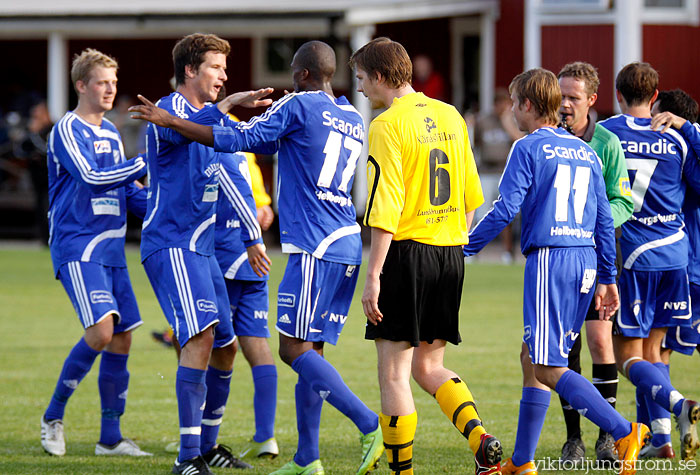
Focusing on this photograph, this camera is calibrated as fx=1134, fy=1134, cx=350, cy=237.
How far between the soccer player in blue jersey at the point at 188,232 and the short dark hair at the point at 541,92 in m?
1.39

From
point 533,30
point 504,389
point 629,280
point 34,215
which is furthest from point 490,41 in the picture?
point 629,280

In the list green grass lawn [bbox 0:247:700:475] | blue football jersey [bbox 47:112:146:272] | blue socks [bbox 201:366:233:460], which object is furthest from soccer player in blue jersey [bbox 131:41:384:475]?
blue football jersey [bbox 47:112:146:272]

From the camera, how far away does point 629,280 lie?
6.64 meters

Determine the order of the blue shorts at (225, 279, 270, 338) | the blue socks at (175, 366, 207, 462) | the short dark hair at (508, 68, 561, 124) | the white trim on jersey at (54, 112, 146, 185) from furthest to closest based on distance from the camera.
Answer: the blue shorts at (225, 279, 270, 338)
the white trim on jersey at (54, 112, 146, 185)
the blue socks at (175, 366, 207, 462)
the short dark hair at (508, 68, 561, 124)

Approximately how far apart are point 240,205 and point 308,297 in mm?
877

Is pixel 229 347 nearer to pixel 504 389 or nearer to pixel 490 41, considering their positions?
pixel 504 389

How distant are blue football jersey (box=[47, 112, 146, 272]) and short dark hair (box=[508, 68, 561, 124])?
7.61ft

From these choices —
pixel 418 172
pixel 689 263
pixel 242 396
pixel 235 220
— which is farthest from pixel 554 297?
pixel 242 396

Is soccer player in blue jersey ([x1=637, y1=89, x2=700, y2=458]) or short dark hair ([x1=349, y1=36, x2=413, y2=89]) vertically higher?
short dark hair ([x1=349, y1=36, x2=413, y2=89])

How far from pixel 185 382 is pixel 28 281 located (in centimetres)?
1084

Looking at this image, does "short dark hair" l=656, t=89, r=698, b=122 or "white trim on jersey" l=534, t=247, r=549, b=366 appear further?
"short dark hair" l=656, t=89, r=698, b=122

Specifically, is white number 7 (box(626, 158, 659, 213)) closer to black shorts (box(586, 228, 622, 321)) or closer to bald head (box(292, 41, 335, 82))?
black shorts (box(586, 228, 622, 321))

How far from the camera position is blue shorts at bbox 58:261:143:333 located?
6582 mm

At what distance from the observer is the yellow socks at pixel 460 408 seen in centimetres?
550
